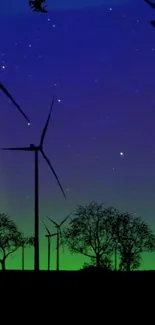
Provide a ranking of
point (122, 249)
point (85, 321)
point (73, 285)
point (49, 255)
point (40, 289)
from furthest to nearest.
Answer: point (49, 255)
point (122, 249)
point (73, 285)
point (40, 289)
point (85, 321)

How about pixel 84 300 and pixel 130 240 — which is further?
pixel 130 240

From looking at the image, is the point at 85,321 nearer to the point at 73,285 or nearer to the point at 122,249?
the point at 73,285

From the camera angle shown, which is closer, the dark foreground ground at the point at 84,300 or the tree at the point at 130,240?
the dark foreground ground at the point at 84,300

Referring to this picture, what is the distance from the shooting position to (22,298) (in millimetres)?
18641

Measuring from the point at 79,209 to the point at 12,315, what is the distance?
2597 inches

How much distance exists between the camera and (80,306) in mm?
17531

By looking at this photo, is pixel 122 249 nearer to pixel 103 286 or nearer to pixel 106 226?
pixel 106 226

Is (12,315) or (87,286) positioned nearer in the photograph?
(12,315)

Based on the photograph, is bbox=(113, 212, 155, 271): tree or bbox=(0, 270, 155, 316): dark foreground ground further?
bbox=(113, 212, 155, 271): tree

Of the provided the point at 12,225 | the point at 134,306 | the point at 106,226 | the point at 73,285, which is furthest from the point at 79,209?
the point at 134,306

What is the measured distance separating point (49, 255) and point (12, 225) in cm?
914

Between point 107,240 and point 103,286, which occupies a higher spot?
point 103,286

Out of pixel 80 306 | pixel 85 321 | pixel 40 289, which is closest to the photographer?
pixel 85 321

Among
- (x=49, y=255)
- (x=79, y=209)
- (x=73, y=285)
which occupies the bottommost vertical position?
(x=49, y=255)
